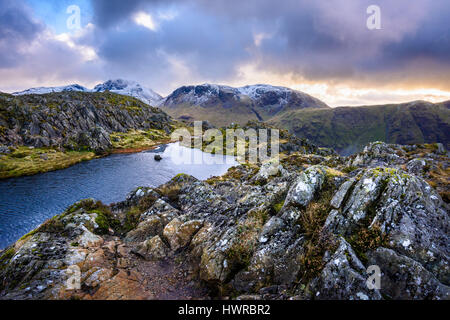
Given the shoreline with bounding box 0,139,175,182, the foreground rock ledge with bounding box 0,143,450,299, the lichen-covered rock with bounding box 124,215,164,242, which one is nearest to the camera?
the foreground rock ledge with bounding box 0,143,450,299

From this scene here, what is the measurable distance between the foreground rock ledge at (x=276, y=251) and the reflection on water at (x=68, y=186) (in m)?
27.6

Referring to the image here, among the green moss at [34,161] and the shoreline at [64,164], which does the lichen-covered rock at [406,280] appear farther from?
the green moss at [34,161]

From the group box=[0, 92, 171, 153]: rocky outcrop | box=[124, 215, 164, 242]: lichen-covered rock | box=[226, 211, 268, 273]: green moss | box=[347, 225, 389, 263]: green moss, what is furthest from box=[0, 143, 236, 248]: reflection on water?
box=[347, 225, 389, 263]: green moss

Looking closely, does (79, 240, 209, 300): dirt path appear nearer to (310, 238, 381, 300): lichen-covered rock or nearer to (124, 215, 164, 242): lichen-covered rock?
(124, 215, 164, 242): lichen-covered rock

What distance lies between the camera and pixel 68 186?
5688 centimetres

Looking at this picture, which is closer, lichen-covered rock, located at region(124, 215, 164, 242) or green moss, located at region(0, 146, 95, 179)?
lichen-covered rock, located at region(124, 215, 164, 242)

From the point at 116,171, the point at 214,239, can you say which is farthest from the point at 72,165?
the point at 214,239

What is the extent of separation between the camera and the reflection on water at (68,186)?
126 ft

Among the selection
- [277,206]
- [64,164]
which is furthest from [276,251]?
[64,164]

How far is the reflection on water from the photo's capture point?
3828cm

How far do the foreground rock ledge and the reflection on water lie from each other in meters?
27.6

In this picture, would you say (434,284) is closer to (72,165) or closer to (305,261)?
(305,261)

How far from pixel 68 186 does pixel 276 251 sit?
67.2 meters
